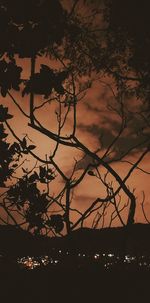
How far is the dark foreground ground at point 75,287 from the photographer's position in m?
4.23

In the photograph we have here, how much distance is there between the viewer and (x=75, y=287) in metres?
4.35

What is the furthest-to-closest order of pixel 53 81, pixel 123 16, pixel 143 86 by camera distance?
pixel 143 86, pixel 123 16, pixel 53 81

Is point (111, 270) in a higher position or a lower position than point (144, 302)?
higher

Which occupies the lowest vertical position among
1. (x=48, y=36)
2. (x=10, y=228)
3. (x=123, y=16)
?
(x=10, y=228)

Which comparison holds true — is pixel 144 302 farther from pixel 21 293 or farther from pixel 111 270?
pixel 21 293

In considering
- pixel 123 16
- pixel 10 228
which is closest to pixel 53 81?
pixel 10 228

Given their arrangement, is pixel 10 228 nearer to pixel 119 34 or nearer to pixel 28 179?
pixel 28 179

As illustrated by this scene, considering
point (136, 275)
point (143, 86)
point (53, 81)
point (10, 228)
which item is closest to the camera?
point (53, 81)

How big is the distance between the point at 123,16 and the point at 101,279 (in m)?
4.89

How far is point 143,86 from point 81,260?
12.1 feet

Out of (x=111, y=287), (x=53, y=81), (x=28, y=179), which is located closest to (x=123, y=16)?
(x=28, y=179)

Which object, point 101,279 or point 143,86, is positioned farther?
point 143,86

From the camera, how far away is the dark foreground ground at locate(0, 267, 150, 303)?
13.9ft

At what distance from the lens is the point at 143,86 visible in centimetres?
834
